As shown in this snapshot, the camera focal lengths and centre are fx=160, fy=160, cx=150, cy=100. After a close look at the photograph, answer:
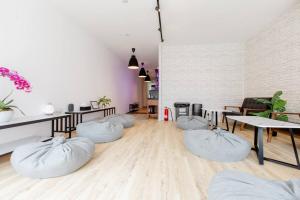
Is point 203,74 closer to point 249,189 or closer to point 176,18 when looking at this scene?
point 176,18

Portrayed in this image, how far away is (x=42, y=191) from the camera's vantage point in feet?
5.16

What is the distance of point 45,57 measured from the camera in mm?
3537

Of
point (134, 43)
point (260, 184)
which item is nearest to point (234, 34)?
point (134, 43)

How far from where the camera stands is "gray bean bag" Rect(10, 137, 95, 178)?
178 centimetres

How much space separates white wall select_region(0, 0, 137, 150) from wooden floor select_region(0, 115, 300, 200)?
138cm

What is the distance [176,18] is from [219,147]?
356 cm

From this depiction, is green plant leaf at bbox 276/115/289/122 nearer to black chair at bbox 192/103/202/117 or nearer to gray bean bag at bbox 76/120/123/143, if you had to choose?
black chair at bbox 192/103/202/117

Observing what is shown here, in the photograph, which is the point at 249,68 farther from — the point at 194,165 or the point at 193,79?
the point at 194,165

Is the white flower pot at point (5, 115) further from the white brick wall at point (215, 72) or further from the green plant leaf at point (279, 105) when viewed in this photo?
the green plant leaf at point (279, 105)

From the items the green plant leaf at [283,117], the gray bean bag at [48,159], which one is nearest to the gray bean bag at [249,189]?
the gray bean bag at [48,159]

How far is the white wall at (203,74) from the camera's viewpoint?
629 centimetres

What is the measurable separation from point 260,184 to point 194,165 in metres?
1.12

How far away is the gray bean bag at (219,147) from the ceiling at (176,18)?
2.98m

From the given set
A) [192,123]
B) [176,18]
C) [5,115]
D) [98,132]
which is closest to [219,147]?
[192,123]
